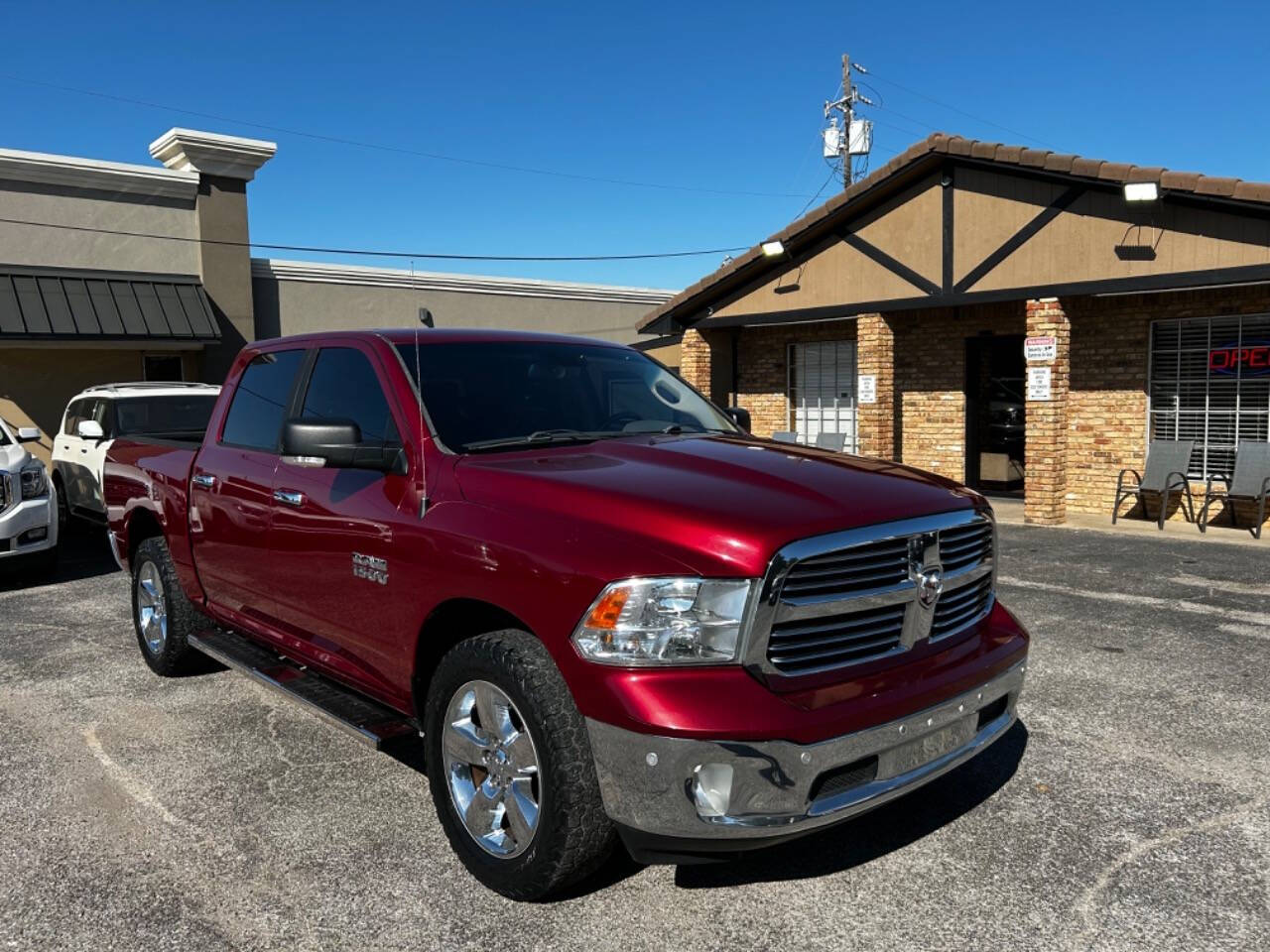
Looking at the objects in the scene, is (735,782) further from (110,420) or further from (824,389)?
(824,389)

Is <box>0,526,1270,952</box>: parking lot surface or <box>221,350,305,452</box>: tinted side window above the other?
<box>221,350,305,452</box>: tinted side window

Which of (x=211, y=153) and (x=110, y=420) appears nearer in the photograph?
(x=110, y=420)

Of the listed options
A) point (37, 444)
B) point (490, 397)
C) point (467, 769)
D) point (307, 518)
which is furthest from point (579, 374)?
point (37, 444)

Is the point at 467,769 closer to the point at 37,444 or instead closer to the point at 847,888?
the point at 847,888

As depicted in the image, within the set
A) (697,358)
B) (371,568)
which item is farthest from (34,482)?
(697,358)

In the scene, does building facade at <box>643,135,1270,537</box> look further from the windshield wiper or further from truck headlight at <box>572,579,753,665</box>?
truck headlight at <box>572,579,753,665</box>

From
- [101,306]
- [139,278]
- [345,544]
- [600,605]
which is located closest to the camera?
[600,605]

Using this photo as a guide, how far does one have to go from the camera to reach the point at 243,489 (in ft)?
15.3

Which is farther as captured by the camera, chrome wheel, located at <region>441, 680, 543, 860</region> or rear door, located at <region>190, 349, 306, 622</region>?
rear door, located at <region>190, 349, 306, 622</region>

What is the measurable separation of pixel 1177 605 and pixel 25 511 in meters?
9.82

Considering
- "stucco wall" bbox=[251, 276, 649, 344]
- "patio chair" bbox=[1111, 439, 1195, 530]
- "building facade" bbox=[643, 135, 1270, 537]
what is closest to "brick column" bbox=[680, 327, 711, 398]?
"building facade" bbox=[643, 135, 1270, 537]

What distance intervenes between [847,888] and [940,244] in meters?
11.3

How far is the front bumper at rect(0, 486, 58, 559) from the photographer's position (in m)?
8.88

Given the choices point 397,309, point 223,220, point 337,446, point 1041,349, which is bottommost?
point 337,446
